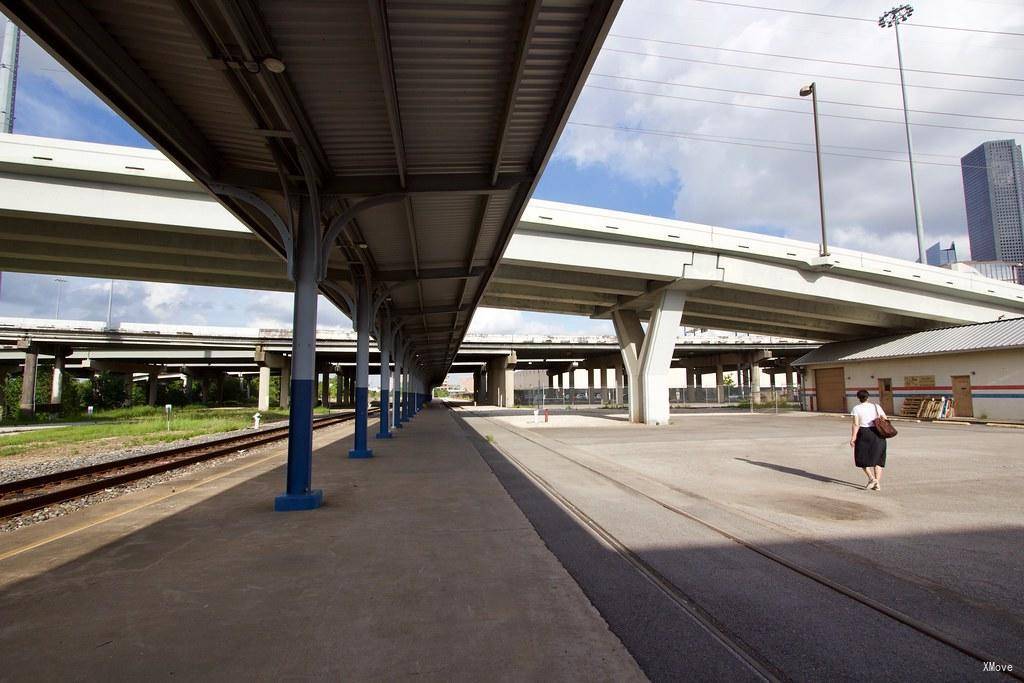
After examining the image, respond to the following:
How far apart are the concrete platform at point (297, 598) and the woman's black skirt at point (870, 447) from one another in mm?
5783

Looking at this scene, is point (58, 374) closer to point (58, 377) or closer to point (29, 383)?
point (58, 377)

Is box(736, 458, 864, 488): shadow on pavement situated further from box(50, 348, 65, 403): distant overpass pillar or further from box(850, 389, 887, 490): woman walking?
box(50, 348, 65, 403): distant overpass pillar

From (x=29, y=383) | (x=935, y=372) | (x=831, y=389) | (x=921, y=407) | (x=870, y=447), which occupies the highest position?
(x=29, y=383)

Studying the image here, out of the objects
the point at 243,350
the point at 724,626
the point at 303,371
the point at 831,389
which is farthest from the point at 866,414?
the point at 243,350

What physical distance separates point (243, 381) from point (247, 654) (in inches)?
4479

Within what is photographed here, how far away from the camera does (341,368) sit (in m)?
88.1

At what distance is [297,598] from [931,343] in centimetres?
3880

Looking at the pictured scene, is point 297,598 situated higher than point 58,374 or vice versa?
point 58,374

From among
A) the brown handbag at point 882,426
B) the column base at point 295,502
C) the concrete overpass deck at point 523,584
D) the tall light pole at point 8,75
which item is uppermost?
the tall light pole at point 8,75

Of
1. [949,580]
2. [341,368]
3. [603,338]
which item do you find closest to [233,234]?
[949,580]

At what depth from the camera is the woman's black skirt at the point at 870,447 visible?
347 inches

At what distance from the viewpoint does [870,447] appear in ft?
29.0

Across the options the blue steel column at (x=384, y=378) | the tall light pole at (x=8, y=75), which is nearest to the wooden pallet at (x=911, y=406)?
the blue steel column at (x=384, y=378)

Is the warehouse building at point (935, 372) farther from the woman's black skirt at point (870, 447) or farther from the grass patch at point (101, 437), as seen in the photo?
the grass patch at point (101, 437)
